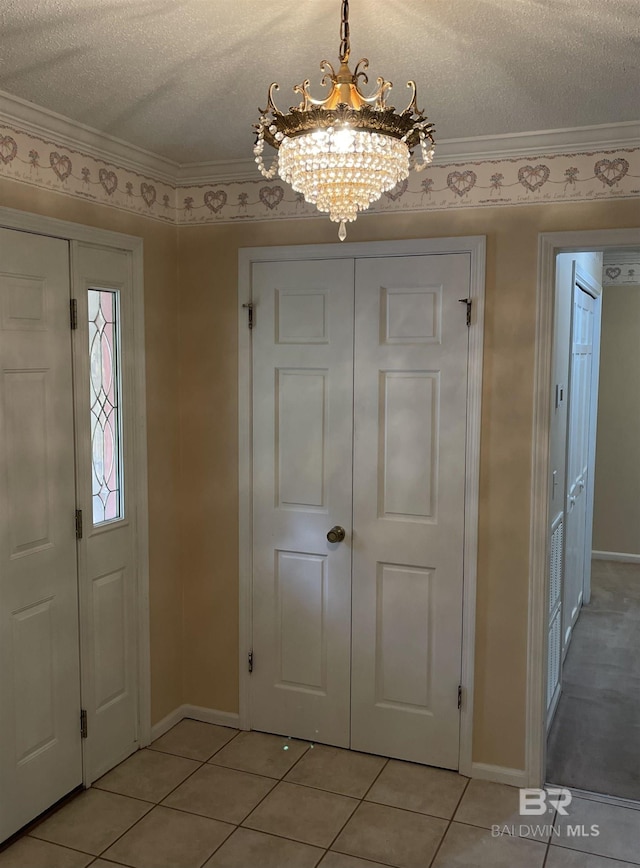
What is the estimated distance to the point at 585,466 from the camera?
5.20 metres

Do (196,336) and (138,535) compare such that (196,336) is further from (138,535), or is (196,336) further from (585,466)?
(585,466)

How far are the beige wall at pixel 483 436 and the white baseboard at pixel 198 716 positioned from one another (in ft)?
0.14

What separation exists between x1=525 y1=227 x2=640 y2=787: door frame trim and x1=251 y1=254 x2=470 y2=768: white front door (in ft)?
0.93

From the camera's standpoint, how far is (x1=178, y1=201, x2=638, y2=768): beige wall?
Result: 9.86 ft

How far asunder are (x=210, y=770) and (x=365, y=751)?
0.67 m

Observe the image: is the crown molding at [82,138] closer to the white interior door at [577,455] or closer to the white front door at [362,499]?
the white front door at [362,499]

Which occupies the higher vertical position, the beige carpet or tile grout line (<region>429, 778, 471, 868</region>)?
the beige carpet

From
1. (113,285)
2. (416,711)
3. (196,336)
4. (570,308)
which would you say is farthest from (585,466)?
(113,285)

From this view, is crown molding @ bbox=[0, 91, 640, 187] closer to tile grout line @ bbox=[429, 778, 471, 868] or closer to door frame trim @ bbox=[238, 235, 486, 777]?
door frame trim @ bbox=[238, 235, 486, 777]

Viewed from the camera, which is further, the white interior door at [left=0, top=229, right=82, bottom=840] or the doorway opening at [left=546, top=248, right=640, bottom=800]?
the doorway opening at [left=546, top=248, right=640, bottom=800]

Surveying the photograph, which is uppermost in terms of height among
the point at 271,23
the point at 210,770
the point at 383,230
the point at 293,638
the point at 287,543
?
the point at 271,23

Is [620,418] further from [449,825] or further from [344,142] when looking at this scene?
[344,142]

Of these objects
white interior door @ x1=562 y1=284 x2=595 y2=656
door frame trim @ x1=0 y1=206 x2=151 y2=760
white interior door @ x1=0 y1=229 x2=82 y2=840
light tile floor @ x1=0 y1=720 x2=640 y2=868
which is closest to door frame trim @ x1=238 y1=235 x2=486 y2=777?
light tile floor @ x1=0 y1=720 x2=640 y2=868

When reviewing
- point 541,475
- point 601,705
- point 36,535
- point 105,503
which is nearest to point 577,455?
point 601,705
